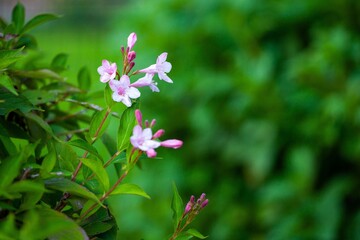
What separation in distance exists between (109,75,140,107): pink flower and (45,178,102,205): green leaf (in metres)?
0.15

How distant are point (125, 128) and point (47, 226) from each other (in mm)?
276

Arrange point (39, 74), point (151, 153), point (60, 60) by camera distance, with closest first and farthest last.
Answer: point (151, 153) < point (39, 74) < point (60, 60)

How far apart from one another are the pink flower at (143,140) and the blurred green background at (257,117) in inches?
97.4

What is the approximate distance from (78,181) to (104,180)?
0.27 ft

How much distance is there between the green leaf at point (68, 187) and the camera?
3.46ft

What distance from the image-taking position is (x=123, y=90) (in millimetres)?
1091

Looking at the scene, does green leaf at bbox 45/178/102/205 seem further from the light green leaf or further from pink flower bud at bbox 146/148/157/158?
pink flower bud at bbox 146/148/157/158

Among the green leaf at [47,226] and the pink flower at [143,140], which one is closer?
the green leaf at [47,226]

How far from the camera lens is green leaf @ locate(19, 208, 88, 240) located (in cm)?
87

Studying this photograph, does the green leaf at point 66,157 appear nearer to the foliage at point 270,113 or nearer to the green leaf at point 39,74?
the green leaf at point 39,74

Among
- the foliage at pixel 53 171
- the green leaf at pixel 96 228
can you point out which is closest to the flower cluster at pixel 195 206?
the foliage at pixel 53 171

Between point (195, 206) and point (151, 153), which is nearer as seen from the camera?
point (151, 153)

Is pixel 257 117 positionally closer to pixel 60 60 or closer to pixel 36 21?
pixel 60 60

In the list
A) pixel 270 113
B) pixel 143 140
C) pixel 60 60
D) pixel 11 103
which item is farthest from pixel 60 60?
pixel 270 113
